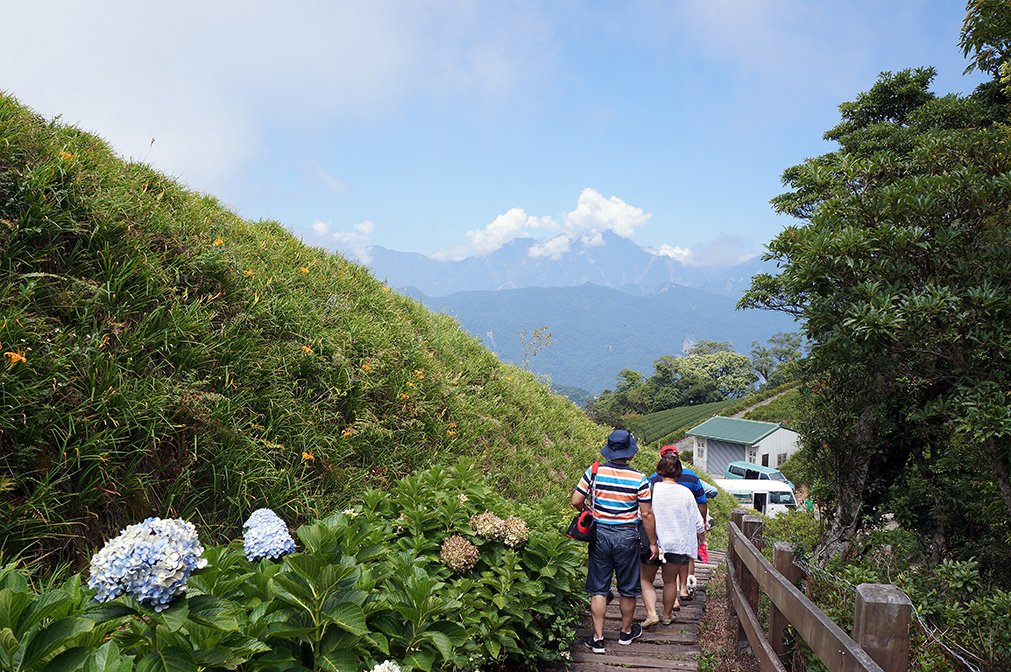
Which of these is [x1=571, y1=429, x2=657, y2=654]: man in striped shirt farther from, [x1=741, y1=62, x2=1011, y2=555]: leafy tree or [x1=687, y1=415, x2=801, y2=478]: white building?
[x1=687, y1=415, x2=801, y2=478]: white building

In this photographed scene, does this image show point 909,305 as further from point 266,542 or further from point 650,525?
point 266,542

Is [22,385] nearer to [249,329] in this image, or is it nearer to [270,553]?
[249,329]

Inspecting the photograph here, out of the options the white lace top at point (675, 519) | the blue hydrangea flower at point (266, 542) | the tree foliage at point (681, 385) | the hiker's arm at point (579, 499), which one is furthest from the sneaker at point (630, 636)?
the tree foliage at point (681, 385)

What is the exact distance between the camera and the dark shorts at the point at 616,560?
4965 mm

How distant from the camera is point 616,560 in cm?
498

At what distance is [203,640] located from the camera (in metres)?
1.91

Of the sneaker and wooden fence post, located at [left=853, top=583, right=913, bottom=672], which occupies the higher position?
wooden fence post, located at [left=853, top=583, right=913, bottom=672]

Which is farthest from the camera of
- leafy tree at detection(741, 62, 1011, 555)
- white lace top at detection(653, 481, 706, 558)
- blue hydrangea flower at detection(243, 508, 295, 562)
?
white lace top at detection(653, 481, 706, 558)

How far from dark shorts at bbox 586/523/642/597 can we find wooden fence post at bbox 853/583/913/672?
2730 mm

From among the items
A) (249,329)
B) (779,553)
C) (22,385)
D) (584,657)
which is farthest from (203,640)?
(249,329)

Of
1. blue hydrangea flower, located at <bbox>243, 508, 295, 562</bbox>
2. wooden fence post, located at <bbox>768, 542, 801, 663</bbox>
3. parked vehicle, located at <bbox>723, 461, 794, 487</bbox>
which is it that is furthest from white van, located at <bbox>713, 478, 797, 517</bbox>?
blue hydrangea flower, located at <bbox>243, 508, 295, 562</bbox>

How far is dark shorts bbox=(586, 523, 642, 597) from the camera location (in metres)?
4.96

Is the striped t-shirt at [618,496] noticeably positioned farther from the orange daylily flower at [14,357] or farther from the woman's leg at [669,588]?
the orange daylily flower at [14,357]

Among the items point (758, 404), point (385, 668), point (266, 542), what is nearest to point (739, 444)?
point (758, 404)
